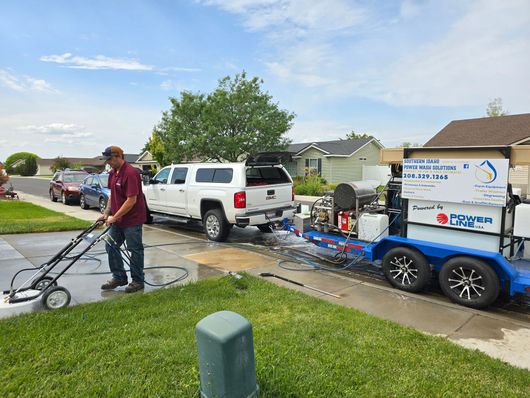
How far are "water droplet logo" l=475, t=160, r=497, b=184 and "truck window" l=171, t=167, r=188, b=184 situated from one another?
7.05 meters

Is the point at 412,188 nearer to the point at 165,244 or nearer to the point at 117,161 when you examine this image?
the point at 117,161

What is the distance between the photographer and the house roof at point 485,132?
21250 millimetres

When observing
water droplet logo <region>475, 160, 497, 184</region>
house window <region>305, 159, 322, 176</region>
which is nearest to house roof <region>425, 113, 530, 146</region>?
house window <region>305, 159, 322, 176</region>

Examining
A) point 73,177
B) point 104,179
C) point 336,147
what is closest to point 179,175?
point 104,179

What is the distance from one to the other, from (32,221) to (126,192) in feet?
26.9

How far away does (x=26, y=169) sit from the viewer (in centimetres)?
8156

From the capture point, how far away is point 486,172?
5004 millimetres

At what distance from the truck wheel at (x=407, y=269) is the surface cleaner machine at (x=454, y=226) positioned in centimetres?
1

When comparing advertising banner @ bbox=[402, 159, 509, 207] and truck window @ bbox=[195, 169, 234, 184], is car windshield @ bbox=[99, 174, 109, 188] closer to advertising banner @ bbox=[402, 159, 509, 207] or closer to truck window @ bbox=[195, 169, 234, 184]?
truck window @ bbox=[195, 169, 234, 184]

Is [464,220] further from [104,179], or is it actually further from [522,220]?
[104,179]

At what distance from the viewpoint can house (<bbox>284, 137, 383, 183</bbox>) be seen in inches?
1234

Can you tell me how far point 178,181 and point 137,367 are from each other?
747cm

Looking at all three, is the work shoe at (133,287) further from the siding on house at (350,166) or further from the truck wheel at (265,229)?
the siding on house at (350,166)

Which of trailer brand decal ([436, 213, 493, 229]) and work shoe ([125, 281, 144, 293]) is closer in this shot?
trailer brand decal ([436, 213, 493, 229])
